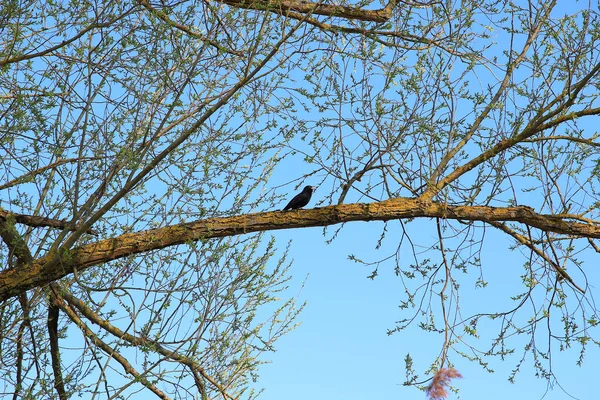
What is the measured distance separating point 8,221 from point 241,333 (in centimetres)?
193

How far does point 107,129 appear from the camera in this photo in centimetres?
569

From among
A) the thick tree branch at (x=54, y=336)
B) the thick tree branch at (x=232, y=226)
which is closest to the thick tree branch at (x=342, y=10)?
the thick tree branch at (x=232, y=226)

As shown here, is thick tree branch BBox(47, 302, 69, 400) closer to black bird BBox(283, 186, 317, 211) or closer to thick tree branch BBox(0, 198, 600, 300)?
thick tree branch BBox(0, 198, 600, 300)

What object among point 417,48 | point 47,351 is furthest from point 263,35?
point 47,351

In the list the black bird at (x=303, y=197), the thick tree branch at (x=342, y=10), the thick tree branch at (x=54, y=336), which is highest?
the thick tree branch at (x=342, y=10)

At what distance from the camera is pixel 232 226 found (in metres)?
5.50

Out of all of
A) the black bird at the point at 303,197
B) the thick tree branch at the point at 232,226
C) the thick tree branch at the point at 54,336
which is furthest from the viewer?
the black bird at the point at 303,197

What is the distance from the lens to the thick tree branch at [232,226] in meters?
5.44

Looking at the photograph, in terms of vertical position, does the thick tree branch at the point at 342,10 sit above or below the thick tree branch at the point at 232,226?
above

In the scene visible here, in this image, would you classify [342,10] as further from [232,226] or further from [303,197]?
[232,226]

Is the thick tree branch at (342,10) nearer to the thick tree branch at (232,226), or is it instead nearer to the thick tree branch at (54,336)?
the thick tree branch at (232,226)

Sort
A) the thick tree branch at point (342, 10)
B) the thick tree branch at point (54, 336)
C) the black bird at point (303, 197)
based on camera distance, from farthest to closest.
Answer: the black bird at point (303, 197)
the thick tree branch at point (342, 10)
the thick tree branch at point (54, 336)

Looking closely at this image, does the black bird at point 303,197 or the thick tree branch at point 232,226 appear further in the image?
the black bird at point 303,197

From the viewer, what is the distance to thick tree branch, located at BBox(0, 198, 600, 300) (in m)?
5.44
